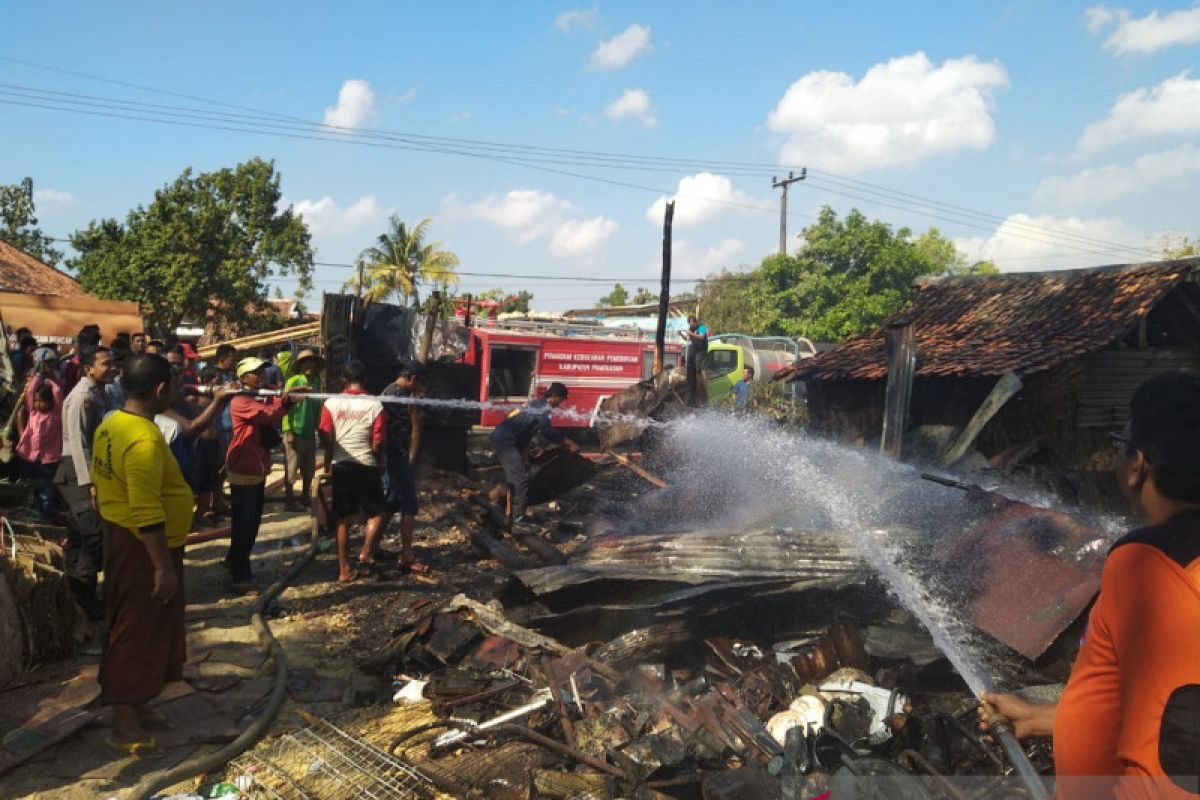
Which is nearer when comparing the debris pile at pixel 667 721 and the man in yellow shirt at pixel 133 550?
the debris pile at pixel 667 721

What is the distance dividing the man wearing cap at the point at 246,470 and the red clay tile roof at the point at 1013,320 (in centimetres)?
1063

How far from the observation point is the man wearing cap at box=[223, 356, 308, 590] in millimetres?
6664

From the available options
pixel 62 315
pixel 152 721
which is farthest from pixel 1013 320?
pixel 62 315

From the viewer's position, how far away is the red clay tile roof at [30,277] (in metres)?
23.3

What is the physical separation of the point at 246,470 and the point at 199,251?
21.2m

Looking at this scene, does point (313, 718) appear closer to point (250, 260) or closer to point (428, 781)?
point (428, 781)

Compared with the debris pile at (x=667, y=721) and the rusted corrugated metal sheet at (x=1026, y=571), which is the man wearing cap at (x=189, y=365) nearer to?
the debris pile at (x=667, y=721)

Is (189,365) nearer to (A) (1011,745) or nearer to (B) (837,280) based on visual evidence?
(A) (1011,745)

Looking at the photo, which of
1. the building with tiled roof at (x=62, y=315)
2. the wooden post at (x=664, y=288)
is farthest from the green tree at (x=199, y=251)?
the wooden post at (x=664, y=288)

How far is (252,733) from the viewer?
168 inches

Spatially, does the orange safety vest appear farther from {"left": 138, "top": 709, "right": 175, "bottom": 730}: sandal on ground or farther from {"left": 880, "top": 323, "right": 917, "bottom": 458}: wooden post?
{"left": 880, "top": 323, "right": 917, "bottom": 458}: wooden post

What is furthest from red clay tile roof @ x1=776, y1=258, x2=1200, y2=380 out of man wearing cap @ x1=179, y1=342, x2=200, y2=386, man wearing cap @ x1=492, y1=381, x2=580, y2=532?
man wearing cap @ x1=179, y1=342, x2=200, y2=386

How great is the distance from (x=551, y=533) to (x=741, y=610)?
4.40 metres

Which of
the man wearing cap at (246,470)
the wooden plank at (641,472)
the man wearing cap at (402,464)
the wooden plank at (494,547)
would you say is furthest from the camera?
the wooden plank at (641,472)
